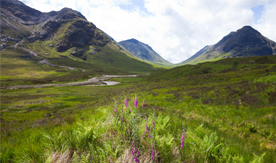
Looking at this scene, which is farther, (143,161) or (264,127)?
(264,127)

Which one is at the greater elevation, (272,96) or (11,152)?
(272,96)

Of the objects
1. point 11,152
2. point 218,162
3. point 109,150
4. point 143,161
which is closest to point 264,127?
point 218,162

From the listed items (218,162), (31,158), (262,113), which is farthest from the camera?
(262,113)

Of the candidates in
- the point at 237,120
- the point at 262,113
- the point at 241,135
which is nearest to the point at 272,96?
the point at 262,113

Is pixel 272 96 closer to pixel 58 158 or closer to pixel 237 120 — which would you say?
pixel 237 120

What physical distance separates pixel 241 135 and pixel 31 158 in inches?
315

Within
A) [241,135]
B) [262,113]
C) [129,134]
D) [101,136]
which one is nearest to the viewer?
[129,134]

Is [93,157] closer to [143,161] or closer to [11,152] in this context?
[143,161]

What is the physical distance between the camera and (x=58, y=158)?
2.51 metres

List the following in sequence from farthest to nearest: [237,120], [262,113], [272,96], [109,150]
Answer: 1. [272,96]
2. [262,113]
3. [237,120]
4. [109,150]

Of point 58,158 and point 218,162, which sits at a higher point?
point 218,162

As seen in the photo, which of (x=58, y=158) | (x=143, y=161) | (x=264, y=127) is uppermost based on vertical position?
(x=143, y=161)

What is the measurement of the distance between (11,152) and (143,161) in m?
3.45

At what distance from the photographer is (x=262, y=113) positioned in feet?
25.3
